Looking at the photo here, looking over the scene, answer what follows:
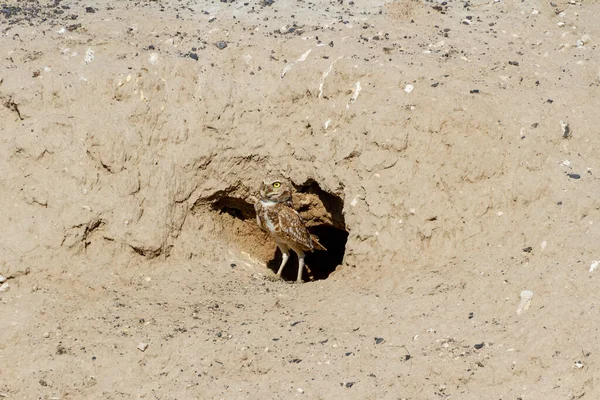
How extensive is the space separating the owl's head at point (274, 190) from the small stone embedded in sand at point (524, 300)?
3206 millimetres

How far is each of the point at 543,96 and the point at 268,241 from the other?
4.16 m

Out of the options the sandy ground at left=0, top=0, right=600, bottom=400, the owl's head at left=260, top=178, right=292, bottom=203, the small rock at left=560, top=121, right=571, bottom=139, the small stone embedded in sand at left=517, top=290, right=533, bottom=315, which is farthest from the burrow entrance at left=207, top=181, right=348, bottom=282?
the small stone embedded in sand at left=517, top=290, right=533, bottom=315

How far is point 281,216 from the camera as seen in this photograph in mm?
8812

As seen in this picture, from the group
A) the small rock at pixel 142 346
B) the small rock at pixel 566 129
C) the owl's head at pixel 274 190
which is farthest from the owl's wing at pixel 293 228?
the small rock at pixel 566 129

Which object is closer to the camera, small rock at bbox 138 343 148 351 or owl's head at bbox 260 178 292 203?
small rock at bbox 138 343 148 351

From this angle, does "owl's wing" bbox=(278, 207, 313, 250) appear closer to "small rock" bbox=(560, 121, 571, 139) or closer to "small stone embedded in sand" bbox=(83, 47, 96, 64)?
"small stone embedded in sand" bbox=(83, 47, 96, 64)

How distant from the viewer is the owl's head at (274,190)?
855 cm

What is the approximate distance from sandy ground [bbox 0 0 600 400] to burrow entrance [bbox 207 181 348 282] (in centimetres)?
5

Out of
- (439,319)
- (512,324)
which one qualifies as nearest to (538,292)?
(512,324)

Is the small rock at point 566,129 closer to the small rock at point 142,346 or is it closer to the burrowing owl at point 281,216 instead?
the burrowing owl at point 281,216

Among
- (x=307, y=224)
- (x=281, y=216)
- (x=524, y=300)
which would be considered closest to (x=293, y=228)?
(x=281, y=216)

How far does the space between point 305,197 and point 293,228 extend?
607 mm

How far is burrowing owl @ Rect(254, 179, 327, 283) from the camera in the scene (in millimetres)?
8586

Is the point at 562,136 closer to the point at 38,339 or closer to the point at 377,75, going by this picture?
the point at 377,75
